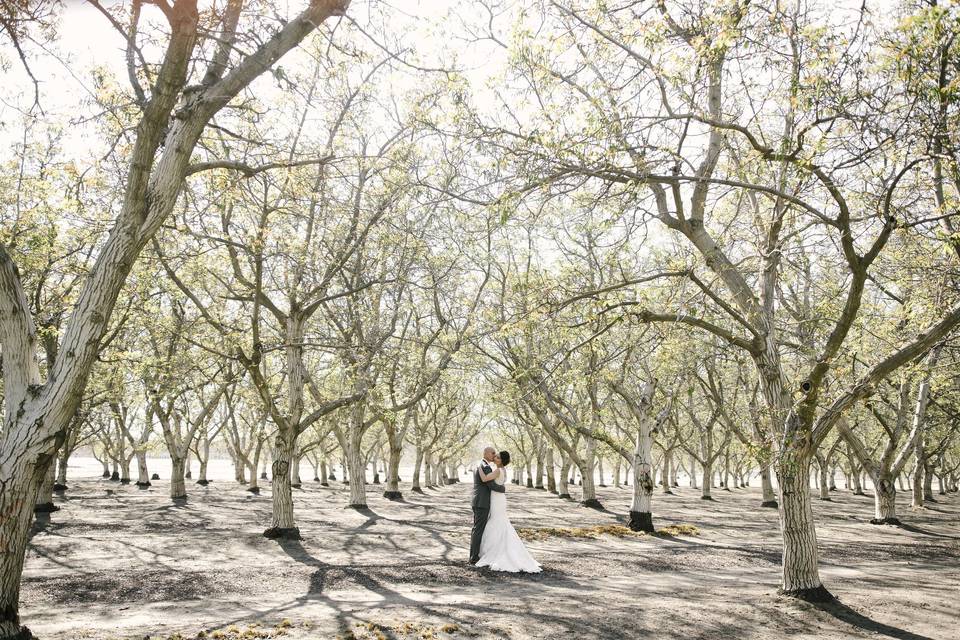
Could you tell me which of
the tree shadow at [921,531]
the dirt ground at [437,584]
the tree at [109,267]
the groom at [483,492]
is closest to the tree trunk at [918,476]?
the tree shadow at [921,531]

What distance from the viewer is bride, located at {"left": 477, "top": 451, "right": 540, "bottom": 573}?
1137 cm

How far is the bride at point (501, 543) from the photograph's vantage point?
11.4m

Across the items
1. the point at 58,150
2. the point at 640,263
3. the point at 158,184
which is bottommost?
the point at 158,184

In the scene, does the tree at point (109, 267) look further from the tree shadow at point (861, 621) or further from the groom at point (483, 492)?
the tree shadow at point (861, 621)

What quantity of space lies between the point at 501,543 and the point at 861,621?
5854mm

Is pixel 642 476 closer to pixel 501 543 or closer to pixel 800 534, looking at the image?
pixel 501 543

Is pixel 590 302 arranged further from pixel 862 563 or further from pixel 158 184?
pixel 862 563

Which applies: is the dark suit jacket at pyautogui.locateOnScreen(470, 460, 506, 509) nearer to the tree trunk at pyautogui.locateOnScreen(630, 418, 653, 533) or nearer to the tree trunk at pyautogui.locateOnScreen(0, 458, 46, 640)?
the tree trunk at pyautogui.locateOnScreen(630, 418, 653, 533)

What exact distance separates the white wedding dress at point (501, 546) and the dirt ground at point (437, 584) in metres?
0.40

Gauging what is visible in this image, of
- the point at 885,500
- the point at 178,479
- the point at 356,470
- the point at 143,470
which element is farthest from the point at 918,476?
the point at 143,470

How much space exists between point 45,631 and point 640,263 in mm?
17851

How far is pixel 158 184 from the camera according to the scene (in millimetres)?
6348

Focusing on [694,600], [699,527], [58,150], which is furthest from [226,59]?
[699,527]

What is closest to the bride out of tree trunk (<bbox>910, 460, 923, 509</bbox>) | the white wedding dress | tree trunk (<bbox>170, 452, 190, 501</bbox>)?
the white wedding dress
